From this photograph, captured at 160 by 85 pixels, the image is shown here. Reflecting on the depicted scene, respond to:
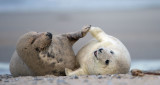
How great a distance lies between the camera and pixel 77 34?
677 centimetres

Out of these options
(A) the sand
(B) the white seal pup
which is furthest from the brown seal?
(A) the sand

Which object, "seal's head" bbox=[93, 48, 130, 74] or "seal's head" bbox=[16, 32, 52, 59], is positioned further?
"seal's head" bbox=[16, 32, 52, 59]

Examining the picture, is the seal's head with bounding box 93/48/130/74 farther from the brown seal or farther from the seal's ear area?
the brown seal

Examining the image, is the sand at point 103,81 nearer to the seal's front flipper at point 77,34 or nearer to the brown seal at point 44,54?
the brown seal at point 44,54

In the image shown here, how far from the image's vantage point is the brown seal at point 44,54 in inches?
242

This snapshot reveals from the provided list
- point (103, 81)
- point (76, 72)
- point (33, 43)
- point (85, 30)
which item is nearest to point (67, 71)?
point (76, 72)

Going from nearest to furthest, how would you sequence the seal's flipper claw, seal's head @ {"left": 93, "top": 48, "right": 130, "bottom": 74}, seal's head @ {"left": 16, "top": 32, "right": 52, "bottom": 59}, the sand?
1. the sand
2. seal's head @ {"left": 93, "top": 48, "right": 130, "bottom": 74}
3. seal's head @ {"left": 16, "top": 32, "right": 52, "bottom": 59}
4. the seal's flipper claw

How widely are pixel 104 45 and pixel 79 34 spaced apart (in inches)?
22.6

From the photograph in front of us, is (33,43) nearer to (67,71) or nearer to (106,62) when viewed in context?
(67,71)

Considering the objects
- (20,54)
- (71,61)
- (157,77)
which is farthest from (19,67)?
(157,77)

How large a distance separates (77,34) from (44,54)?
2.93ft

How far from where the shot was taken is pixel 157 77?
497 cm

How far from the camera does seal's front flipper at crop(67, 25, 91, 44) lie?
6.69 metres

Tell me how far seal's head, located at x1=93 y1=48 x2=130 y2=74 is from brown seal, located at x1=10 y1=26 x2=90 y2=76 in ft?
2.24
